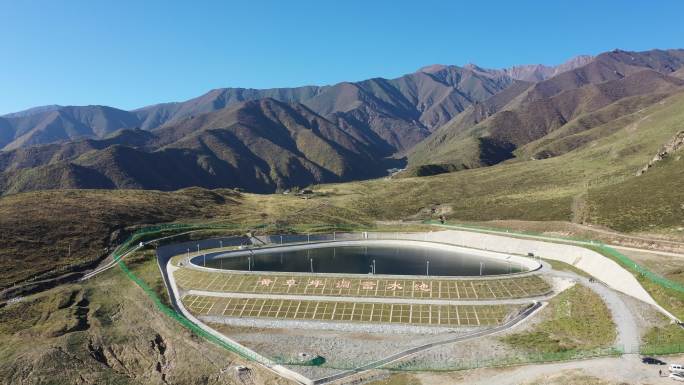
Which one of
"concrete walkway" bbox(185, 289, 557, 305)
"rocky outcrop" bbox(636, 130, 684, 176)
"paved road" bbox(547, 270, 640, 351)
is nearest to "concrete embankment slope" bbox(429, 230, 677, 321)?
"paved road" bbox(547, 270, 640, 351)

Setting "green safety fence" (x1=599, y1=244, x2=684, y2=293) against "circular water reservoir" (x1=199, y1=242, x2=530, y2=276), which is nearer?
"green safety fence" (x1=599, y1=244, x2=684, y2=293)

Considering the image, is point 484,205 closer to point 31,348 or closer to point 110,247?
point 110,247

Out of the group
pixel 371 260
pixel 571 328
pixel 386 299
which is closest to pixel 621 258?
pixel 571 328

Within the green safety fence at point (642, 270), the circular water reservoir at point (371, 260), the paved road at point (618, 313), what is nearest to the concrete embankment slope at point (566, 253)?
the green safety fence at point (642, 270)

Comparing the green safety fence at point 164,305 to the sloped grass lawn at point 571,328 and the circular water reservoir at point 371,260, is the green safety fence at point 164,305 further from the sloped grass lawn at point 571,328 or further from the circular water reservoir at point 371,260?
the sloped grass lawn at point 571,328

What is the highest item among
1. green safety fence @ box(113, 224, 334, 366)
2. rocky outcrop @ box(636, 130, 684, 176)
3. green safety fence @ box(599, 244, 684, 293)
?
rocky outcrop @ box(636, 130, 684, 176)

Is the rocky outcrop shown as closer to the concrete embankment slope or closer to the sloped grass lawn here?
the concrete embankment slope
